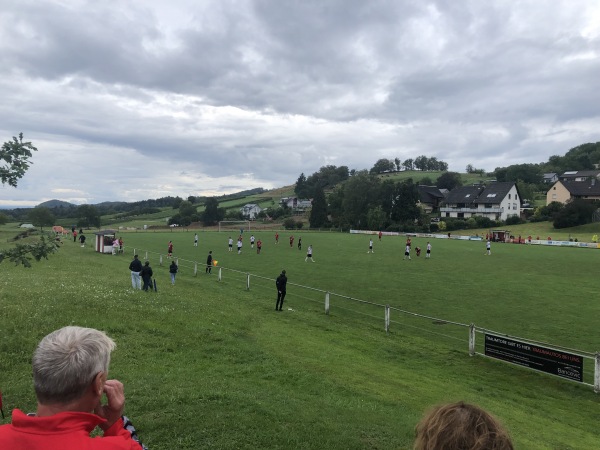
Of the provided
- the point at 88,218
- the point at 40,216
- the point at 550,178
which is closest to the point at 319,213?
the point at 88,218

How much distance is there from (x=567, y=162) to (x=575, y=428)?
181146 millimetres

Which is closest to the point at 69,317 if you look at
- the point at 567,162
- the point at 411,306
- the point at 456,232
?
the point at 411,306

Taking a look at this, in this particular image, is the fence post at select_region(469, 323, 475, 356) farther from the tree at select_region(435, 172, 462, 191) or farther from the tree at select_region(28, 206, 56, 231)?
the tree at select_region(435, 172, 462, 191)

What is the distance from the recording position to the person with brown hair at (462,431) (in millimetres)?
1902

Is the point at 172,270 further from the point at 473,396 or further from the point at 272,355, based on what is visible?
the point at 473,396

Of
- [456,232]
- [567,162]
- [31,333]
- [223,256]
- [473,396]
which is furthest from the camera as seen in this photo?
[567,162]

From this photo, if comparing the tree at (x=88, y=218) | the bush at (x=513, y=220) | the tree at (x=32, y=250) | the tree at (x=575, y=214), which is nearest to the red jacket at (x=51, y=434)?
the tree at (x=32, y=250)

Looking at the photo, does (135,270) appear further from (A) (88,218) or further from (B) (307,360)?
(A) (88,218)

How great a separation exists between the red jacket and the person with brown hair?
5.04 feet

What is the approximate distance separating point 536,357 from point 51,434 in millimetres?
12659

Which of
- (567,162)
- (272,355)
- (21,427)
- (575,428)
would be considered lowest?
(575,428)

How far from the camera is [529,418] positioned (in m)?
8.58

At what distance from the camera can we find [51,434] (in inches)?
79.4

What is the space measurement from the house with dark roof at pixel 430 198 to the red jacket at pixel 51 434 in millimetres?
120099
